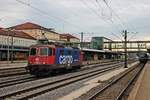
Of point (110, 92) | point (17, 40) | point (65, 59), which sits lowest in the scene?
point (110, 92)

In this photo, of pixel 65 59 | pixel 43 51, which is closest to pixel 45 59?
pixel 43 51

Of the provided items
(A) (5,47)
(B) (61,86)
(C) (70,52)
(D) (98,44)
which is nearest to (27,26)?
(D) (98,44)

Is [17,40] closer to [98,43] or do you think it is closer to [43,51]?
[98,43]

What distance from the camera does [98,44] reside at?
14762 cm

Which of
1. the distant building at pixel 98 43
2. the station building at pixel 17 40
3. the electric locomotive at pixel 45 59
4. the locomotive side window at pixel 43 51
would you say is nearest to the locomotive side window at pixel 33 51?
the electric locomotive at pixel 45 59

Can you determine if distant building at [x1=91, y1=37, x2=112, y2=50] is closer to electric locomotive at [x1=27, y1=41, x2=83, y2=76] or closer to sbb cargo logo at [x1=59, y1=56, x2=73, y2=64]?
sbb cargo logo at [x1=59, y1=56, x2=73, y2=64]

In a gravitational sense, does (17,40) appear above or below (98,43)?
below

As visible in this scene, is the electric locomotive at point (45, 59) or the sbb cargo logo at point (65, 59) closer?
the electric locomotive at point (45, 59)

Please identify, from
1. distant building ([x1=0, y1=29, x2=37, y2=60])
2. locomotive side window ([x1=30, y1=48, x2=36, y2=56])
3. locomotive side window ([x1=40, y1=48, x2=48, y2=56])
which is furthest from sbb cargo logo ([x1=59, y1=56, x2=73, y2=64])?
distant building ([x1=0, y1=29, x2=37, y2=60])

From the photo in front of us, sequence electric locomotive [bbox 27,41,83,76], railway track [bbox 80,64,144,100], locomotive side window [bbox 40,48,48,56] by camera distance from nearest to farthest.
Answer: railway track [bbox 80,64,144,100], electric locomotive [bbox 27,41,83,76], locomotive side window [bbox 40,48,48,56]

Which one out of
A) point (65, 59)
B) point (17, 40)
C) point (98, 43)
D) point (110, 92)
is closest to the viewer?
point (110, 92)

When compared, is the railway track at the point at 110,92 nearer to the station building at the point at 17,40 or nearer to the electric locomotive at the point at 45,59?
the electric locomotive at the point at 45,59

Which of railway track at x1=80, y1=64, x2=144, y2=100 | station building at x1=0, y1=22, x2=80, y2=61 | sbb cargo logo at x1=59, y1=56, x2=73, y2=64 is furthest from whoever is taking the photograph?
station building at x1=0, y1=22, x2=80, y2=61

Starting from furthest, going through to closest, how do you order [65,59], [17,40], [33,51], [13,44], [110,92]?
[17,40], [13,44], [65,59], [33,51], [110,92]
